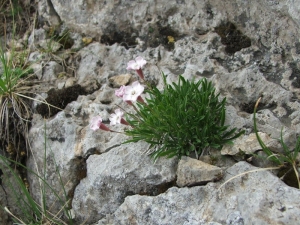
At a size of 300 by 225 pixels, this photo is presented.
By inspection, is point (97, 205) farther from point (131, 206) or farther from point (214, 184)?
point (214, 184)

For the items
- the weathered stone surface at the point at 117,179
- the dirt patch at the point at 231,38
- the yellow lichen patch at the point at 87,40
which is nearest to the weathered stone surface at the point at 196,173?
the weathered stone surface at the point at 117,179

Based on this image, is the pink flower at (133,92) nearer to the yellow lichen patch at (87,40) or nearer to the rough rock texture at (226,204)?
the rough rock texture at (226,204)

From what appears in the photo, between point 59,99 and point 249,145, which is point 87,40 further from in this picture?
point 249,145

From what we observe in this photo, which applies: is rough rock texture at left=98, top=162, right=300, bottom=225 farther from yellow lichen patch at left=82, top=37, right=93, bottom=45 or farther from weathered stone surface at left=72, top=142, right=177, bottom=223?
yellow lichen patch at left=82, top=37, right=93, bottom=45

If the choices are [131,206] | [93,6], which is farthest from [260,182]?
[93,6]

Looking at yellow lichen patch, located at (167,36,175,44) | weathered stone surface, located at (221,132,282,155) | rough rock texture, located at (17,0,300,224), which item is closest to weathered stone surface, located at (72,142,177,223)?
rough rock texture, located at (17,0,300,224)

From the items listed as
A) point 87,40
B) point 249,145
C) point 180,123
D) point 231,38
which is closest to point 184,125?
point 180,123
